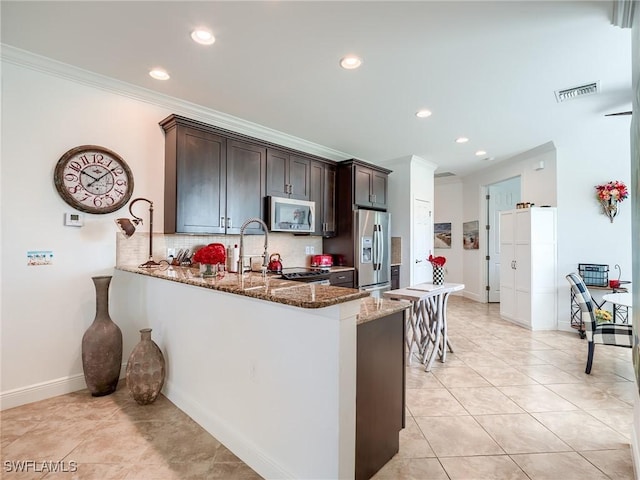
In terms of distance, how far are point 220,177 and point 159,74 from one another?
3.49ft

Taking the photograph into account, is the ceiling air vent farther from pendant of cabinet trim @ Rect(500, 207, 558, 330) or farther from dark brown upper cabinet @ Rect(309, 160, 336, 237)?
dark brown upper cabinet @ Rect(309, 160, 336, 237)

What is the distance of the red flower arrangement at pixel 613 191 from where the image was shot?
4289 mm

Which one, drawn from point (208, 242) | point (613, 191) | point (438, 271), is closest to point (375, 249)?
point (438, 271)

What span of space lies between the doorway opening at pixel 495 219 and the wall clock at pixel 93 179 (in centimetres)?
649

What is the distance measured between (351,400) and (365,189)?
3775 mm

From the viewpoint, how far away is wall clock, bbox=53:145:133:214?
2.61m

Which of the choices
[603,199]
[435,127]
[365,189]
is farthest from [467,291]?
[435,127]

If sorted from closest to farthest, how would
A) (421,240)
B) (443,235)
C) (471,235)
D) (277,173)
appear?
(277,173)
(421,240)
(471,235)
(443,235)

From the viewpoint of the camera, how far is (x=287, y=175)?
4.09 metres

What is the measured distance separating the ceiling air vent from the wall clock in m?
4.23

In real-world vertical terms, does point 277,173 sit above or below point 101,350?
above

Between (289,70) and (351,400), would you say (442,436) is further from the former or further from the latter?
(289,70)

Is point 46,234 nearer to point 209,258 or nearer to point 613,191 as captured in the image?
point 209,258

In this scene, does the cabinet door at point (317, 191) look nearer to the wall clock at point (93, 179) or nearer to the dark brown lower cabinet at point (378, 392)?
the wall clock at point (93, 179)
